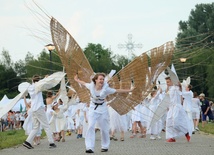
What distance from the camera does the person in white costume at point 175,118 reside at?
62.3ft

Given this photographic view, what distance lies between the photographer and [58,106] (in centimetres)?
2308

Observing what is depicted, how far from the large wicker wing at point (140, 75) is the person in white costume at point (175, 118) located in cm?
346

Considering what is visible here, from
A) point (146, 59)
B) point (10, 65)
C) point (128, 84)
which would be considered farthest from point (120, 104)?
point (10, 65)

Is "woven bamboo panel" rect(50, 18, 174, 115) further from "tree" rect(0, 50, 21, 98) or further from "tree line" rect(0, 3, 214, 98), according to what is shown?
"tree" rect(0, 50, 21, 98)

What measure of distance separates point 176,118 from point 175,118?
0.03 metres

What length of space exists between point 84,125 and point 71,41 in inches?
329

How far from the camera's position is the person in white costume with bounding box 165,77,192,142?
18984mm

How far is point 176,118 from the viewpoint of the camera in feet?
62.5

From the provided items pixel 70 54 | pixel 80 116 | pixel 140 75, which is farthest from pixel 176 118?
pixel 80 116

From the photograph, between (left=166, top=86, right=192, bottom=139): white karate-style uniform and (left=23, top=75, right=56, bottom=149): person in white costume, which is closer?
(left=23, top=75, right=56, bottom=149): person in white costume

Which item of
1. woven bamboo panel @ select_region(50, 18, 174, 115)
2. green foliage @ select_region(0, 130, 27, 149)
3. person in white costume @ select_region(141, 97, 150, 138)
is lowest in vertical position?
green foliage @ select_region(0, 130, 27, 149)

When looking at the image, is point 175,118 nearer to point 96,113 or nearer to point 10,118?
point 96,113

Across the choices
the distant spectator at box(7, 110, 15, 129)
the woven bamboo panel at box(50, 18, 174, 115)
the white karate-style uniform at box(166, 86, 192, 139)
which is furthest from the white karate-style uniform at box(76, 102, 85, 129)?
the distant spectator at box(7, 110, 15, 129)

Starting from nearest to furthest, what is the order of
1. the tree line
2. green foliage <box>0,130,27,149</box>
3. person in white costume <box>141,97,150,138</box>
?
the tree line < green foliage <box>0,130,27,149</box> < person in white costume <box>141,97,150,138</box>
